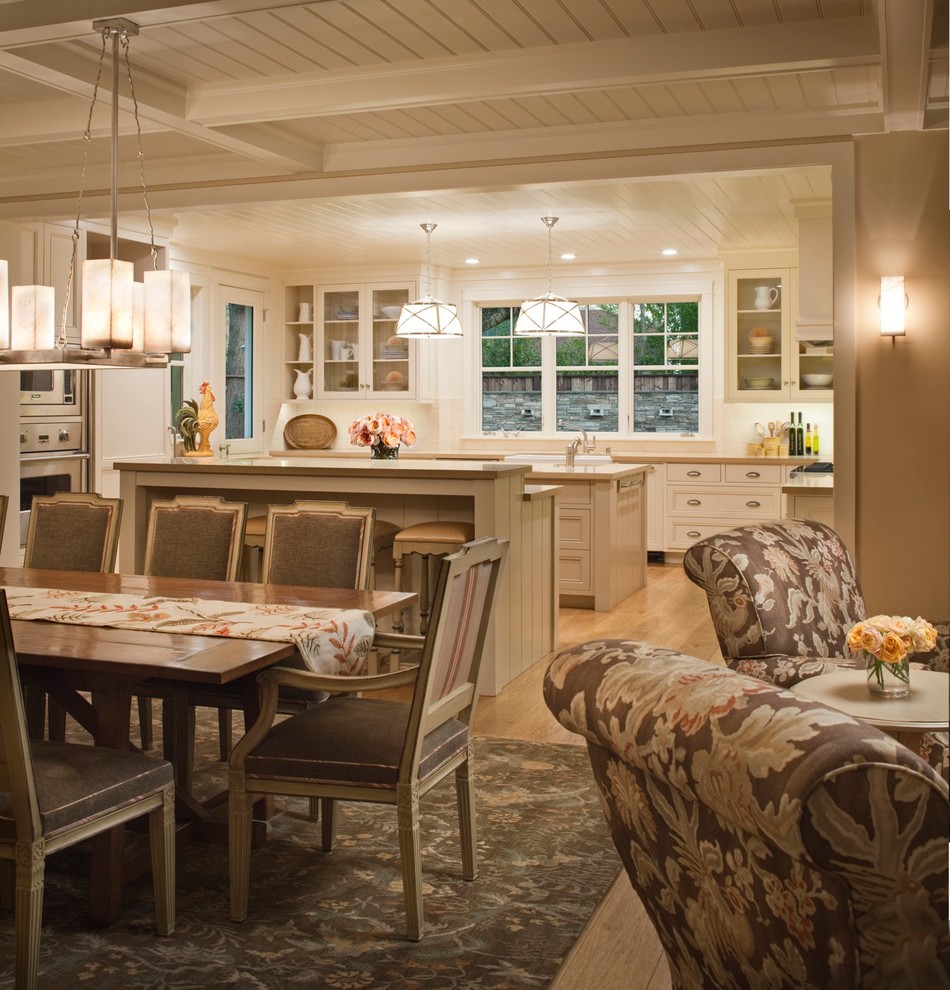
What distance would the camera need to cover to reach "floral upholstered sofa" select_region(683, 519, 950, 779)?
3.19 metres

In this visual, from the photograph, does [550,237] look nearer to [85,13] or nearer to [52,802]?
[85,13]

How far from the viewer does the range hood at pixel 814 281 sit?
5.39 m

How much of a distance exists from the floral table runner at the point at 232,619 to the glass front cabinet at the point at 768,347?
618 cm

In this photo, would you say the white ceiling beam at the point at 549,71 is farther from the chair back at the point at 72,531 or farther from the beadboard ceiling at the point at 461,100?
the chair back at the point at 72,531

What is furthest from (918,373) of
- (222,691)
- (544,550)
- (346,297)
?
(346,297)

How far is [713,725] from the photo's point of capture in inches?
52.6

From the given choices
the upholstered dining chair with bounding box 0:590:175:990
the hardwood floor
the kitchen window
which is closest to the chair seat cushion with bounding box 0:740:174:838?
the upholstered dining chair with bounding box 0:590:175:990

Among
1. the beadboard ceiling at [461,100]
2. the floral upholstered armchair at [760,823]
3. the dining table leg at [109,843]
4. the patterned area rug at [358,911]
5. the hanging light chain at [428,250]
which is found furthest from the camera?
the hanging light chain at [428,250]

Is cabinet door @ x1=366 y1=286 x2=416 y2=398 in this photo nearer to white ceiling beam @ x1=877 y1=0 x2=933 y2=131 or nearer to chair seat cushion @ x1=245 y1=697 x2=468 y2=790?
white ceiling beam @ x1=877 y1=0 x2=933 y2=131

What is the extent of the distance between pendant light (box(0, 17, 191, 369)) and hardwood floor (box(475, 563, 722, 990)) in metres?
1.97

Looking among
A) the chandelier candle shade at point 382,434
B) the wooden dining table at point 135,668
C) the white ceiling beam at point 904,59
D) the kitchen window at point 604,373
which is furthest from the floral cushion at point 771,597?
the kitchen window at point 604,373

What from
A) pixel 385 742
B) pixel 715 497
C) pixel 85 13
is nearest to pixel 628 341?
pixel 715 497

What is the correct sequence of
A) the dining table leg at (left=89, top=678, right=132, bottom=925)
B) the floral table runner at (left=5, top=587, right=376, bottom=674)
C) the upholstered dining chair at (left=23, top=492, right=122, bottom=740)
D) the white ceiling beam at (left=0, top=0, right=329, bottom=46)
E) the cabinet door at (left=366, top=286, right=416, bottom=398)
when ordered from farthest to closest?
the cabinet door at (left=366, top=286, right=416, bottom=398) → the upholstered dining chair at (left=23, top=492, right=122, bottom=740) → the white ceiling beam at (left=0, top=0, right=329, bottom=46) → the floral table runner at (left=5, top=587, right=376, bottom=674) → the dining table leg at (left=89, top=678, right=132, bottom=925)

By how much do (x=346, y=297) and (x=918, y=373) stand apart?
243 inches
